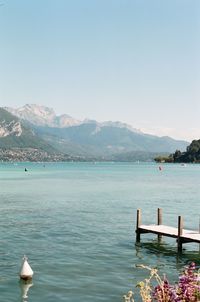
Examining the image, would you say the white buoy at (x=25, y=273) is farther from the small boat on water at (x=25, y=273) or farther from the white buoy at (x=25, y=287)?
the white buoy at (x=25, y=287)

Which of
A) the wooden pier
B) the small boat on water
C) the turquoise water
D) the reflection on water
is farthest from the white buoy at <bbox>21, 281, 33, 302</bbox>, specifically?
the wooden pier

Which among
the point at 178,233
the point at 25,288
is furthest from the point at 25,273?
the point at 178,233

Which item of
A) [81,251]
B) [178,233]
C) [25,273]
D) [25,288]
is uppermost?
[178,233]

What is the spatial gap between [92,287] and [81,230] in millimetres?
17173

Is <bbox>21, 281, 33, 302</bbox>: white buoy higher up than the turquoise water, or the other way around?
the turquoise water

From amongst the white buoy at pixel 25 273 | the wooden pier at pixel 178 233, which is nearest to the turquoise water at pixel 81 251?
the white buoy at pixel 25 273

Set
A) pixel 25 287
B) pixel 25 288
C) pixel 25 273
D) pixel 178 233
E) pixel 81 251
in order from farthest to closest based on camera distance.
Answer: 1. pixel 178 233
2. pixel 81 251
3. pixel 25 273
4. pixel 25 287
5. pixel 25 288

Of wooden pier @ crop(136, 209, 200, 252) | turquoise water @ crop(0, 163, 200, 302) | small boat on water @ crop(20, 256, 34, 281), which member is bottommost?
turquoise water @ crop(0, 163, 200, 302)

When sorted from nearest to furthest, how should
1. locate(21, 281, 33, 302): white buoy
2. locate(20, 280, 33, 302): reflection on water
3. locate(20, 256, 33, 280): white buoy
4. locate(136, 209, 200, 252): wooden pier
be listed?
locate(20, 280, 33, 302): reflection on water, locate(21, 281, 33, 302): white buoy, locate(20, 256, 33, 280): white buoy, locate(136, 209, 200, 252): wooden pier

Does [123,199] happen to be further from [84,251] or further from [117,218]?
[84,251]

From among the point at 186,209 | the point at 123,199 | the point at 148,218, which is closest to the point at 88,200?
the point at 123,199

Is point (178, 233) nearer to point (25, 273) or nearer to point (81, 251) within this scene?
point (81, 251)

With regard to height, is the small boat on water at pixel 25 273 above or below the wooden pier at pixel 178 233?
below

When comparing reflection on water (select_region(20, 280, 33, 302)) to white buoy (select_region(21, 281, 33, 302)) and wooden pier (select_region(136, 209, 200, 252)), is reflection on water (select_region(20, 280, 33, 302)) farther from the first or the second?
wooden pier (select_region(136, 209, 200, 252))
